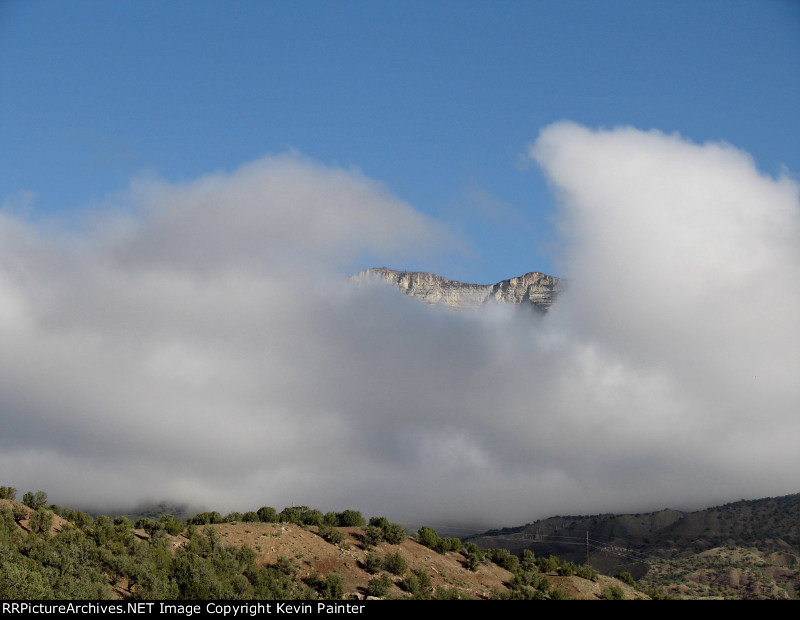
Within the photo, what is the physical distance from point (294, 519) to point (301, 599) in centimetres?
2097

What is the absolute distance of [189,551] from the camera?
220ft

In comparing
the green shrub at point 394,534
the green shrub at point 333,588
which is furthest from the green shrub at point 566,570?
the green shrub at point 333,588

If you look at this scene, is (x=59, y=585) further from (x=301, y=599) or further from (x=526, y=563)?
(x=526, y=563)

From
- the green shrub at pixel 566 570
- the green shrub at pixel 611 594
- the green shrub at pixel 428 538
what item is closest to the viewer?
the green shrub at pixel 611 594

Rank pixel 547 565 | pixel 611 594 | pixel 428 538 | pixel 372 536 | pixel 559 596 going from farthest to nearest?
pixel 547 565
pixel 428 538
pixel 611 594
pixel 372 536
pixel 559 596

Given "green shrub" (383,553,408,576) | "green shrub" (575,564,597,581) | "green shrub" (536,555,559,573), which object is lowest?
"green shrub" (575,564,597,581)

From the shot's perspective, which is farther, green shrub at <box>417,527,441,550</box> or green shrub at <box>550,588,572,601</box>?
green shrub at <box>417,527,441,550</box>

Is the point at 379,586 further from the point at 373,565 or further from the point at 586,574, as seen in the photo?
the point at 586,574

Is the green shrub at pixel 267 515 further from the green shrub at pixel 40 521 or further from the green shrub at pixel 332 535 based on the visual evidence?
the green shrub at pixel 40 521

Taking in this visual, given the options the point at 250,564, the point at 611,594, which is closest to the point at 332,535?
the point at 250,564

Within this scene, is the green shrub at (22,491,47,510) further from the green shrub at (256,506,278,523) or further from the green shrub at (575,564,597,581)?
the green shrub at (575,564,597,581)

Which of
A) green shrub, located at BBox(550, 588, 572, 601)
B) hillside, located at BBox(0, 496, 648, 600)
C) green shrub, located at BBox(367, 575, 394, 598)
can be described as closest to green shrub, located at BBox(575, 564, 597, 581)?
hillside, located at BBox(0, 496, 648, 600)
